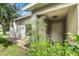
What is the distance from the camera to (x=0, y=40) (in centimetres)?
338

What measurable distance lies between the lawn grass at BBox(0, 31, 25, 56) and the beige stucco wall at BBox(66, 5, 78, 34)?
2.77 feet

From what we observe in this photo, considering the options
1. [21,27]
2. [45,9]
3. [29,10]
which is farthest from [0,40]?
[45,9]

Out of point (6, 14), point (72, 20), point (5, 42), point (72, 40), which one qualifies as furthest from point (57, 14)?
point (5, 42)

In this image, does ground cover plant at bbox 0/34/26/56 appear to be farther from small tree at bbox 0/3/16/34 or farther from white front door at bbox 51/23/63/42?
white front door at bbox 51/23/63/42

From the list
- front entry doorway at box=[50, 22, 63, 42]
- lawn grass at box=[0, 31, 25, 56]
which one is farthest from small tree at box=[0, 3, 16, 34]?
front entry doorway at box=[50, 22, 63, 42]

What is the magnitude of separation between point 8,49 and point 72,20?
44.8 inches

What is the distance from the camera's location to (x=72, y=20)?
10.8ft

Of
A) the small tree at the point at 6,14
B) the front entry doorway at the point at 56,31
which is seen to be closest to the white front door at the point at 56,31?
the front entry doorway at the point at 56,31

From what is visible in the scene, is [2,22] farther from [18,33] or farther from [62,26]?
[62,26]

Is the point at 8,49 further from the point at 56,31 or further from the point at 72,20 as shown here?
the point at 72,20

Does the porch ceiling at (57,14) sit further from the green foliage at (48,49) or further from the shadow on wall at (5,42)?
the shadow on wall at (5,42)

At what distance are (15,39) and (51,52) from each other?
62 cm

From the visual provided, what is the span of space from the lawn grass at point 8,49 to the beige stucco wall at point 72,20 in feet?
2.77

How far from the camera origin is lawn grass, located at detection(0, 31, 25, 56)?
3.36 metres
